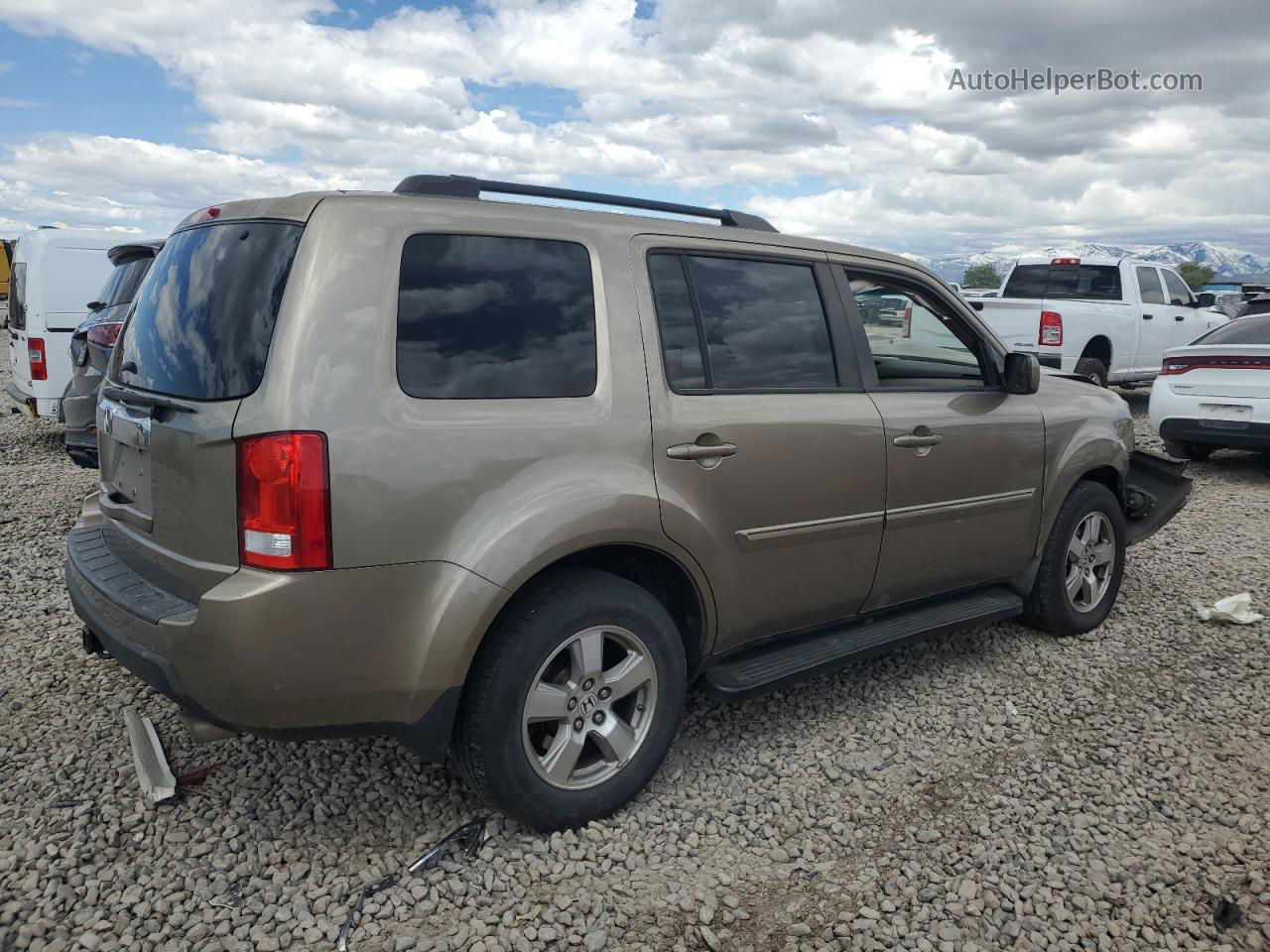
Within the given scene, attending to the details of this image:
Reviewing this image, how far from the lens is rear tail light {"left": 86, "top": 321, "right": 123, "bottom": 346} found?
6.69 meters

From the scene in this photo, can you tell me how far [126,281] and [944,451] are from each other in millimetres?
6380

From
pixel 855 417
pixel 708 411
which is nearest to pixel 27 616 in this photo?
pixel 708 411

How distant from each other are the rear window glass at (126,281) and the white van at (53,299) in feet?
5.46

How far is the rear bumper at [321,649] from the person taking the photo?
2414 mm

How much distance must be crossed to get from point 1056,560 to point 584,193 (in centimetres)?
281

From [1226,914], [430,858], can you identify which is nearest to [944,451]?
[1226,914]

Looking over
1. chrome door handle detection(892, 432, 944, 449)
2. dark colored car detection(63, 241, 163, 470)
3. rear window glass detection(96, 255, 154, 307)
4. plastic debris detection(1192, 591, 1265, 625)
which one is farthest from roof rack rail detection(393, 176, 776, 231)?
rear window glass detection(96, 255, 154, 307)

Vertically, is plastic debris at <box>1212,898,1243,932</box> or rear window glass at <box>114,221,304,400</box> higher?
rear window glass at <box>114,221,304,400</box>

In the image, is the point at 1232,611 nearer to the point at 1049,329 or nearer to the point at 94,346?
the point at 1049,329

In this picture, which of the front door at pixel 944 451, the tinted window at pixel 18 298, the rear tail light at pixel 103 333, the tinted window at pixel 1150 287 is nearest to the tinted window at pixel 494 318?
the front door at pixel 944 451

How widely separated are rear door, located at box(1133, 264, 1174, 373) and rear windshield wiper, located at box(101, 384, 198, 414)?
1206 cm

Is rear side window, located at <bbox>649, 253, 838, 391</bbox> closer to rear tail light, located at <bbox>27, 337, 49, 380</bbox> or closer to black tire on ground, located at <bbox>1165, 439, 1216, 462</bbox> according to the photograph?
black tire on ground, located at <bbox>1165, 439, 1216, 462</bbox>

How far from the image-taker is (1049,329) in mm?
11188

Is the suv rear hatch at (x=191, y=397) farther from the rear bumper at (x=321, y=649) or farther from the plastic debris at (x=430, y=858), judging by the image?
the plastic debris at (x=430, y=858)
